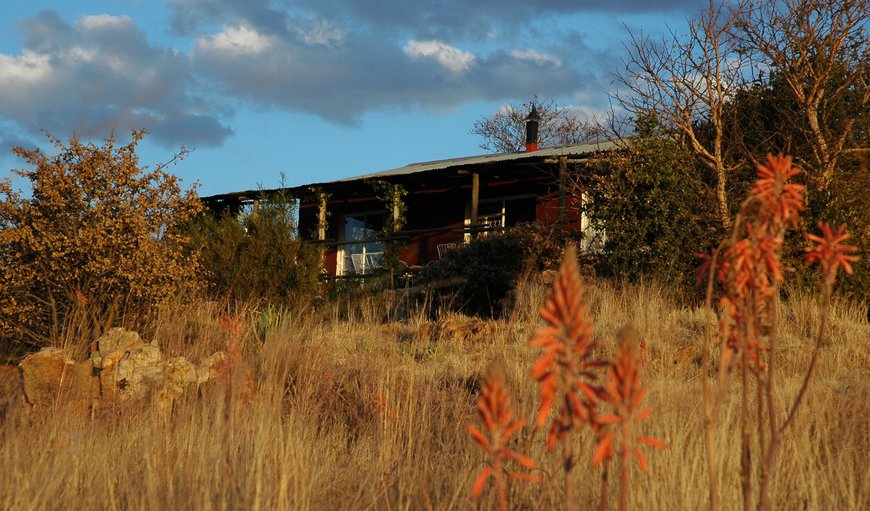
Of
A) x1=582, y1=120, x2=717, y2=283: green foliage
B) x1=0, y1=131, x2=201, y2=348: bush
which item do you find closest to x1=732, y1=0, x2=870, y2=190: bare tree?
x1=582, y1=120, x2=717, y2=283: green foliage

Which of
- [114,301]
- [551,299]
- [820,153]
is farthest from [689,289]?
[551,299]

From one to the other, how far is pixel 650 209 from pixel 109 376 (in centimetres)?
791

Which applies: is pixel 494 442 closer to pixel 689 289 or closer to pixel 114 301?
pixel 114 301

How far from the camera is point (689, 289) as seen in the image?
11.1 metres

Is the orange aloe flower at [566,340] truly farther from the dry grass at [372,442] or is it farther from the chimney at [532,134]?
the chimney at [532,134]

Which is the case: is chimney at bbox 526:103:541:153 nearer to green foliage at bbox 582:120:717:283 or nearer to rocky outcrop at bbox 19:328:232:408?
green foliage at bbox 582:120:717:283

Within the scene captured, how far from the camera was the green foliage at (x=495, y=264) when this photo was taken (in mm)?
11797

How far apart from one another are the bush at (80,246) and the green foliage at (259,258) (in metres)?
2.41

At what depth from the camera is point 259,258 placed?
42.7ft

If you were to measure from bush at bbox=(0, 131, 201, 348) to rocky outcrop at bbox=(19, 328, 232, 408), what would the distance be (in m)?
2.78

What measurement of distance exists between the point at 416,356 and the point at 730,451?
4.71 meters

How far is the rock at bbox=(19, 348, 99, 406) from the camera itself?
6.04 metres

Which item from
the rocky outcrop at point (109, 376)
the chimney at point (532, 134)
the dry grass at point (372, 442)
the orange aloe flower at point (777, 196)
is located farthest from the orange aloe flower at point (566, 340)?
the chimney at point (532, 134)

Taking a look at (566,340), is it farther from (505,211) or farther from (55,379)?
(505,211)
